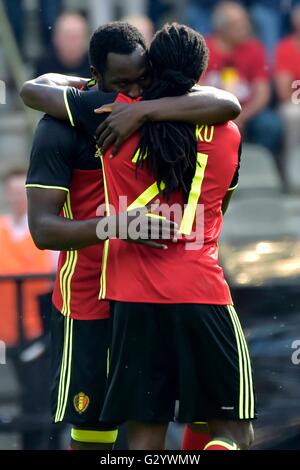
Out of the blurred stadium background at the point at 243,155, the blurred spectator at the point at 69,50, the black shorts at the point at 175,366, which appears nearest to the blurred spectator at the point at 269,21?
the blurred stadium background at the point at 243,155

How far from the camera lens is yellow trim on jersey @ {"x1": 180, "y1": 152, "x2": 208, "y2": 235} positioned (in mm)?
4984

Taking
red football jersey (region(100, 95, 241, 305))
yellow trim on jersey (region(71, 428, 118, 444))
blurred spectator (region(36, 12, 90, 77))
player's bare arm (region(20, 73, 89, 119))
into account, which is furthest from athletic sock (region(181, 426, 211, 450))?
blurred spectator (region(36, 12, 90, 77))

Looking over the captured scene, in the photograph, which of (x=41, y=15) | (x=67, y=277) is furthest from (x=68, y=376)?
(x=41, y=15)

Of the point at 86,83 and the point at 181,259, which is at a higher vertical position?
the point at 86,83

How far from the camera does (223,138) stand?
16.5ft

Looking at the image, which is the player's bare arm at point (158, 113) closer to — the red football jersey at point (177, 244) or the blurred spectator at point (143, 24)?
the red football jersey at point (177, 244)

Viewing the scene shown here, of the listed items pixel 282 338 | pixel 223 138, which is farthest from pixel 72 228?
pixel 282 338

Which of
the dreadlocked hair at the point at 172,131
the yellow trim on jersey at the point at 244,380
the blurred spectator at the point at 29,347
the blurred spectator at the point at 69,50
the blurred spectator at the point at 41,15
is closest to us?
the dreadlocked hair at the point at 172,131

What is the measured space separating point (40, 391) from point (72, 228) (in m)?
2.55

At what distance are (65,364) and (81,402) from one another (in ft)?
0.55

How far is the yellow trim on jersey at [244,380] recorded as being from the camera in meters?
5.02

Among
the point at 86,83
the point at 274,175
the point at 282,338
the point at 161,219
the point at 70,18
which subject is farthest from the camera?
the point at 274,175

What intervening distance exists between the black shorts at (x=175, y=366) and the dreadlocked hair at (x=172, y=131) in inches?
18.4
